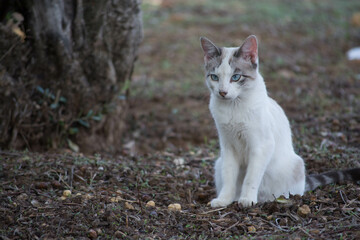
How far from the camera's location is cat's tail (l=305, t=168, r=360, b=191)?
12.6 ft

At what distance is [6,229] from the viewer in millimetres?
2914

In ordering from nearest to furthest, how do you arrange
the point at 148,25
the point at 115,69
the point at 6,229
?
the point at 6,229 → the point at 115,69 → the point at 148,25

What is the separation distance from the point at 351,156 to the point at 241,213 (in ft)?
5.55

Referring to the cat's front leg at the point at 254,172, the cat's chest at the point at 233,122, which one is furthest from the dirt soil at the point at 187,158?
the cat's chest at the point at 233,122

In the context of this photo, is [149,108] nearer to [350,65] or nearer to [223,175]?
[223,175]

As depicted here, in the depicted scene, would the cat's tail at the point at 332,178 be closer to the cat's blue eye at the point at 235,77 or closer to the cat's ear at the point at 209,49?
the cat's blue eye at the point at 235,77

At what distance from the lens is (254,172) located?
358cm

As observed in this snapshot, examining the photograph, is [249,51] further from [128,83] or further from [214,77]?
[128,83]

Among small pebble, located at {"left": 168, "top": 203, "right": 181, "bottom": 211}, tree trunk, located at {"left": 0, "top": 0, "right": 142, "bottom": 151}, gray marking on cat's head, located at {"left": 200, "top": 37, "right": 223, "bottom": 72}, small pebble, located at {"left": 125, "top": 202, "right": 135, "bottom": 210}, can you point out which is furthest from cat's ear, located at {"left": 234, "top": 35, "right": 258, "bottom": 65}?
tree trunk, located at {"left": 0, "top": 0, "right": 142, "bottom": 151}

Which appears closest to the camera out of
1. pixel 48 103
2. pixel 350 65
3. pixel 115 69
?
pixel 48 103

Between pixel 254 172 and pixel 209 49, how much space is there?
1.15m

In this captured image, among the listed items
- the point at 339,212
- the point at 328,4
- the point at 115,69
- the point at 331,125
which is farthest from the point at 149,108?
the point at 328,4

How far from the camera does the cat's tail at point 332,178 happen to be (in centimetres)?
385

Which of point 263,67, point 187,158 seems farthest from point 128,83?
point 263,67
